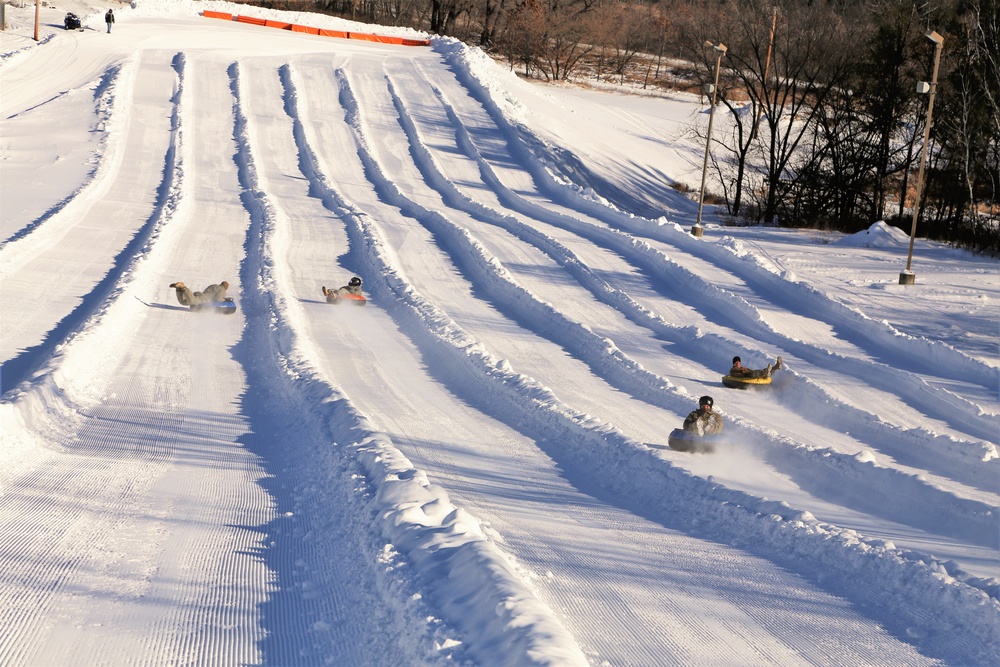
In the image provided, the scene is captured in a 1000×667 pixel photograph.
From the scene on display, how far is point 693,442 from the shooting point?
1047 cm

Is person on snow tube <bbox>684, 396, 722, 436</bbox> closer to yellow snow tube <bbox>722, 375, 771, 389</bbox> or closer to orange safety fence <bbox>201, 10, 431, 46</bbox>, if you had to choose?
yellow snow tube <bbox>722, 375, 771, 389</bbox>

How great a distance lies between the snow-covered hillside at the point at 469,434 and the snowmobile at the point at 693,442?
6.9 inches

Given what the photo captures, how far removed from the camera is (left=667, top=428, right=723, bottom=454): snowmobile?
10.5 meters

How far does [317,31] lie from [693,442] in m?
54.3

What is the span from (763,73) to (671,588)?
1383 inches

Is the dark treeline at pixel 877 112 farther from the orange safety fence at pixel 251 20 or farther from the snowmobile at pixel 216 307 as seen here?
the orange safety fence at pixel 251 20

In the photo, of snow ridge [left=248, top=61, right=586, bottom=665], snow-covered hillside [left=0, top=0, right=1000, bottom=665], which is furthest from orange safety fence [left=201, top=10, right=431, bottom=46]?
snow ridge [left=248, top=61, right=586, bottom=665]

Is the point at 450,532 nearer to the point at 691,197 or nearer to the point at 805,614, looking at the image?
the point at 805,614

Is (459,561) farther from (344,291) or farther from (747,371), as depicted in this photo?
(344,291)

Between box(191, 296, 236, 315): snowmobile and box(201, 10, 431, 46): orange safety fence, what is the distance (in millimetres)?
44404

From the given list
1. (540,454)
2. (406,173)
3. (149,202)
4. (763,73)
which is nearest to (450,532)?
(540,454)

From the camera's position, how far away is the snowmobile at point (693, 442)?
10461 mm

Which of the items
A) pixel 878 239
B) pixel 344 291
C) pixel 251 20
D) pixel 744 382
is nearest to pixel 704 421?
pixel 744 382

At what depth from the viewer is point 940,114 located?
32.9m
